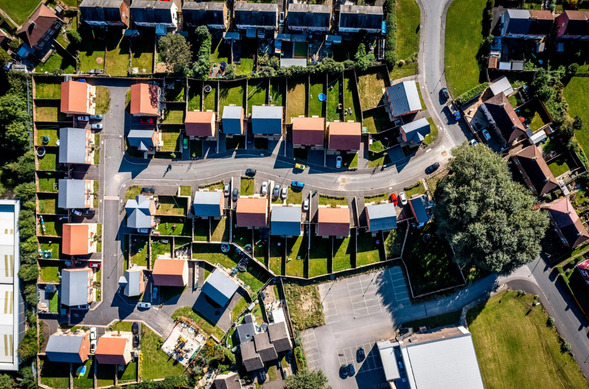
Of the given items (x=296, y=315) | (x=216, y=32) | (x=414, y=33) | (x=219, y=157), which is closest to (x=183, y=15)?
(x=216, y=32)

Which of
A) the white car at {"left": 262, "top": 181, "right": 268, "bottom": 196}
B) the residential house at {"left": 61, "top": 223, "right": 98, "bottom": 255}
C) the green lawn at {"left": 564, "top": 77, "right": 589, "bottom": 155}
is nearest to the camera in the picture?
the residential house at {"left": 61, "top": 223, "right": 98, "bottom": 255}

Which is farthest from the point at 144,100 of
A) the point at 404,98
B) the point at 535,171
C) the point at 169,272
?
the point at 535,171

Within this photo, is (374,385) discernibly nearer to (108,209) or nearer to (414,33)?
(108,209)

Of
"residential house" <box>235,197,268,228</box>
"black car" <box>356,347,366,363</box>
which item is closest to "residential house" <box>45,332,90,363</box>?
"residential house" <box>235,197,268,228</box>

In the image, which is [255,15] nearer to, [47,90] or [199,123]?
[199,123]

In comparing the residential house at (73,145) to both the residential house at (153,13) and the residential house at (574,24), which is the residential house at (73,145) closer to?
the residential house at (153,13)

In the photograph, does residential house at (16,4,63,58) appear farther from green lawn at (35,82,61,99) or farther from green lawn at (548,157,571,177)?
green lawn at (548,157,571,177)
